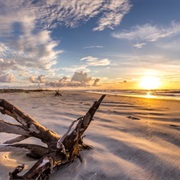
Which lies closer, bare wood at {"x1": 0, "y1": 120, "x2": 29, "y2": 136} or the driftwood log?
the driftwood log

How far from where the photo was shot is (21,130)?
2.75 meters

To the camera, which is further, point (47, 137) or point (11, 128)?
point (47, 137)

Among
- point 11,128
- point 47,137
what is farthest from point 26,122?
point 47,137

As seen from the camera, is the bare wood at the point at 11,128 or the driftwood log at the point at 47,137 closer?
the driftwood log at the point at 47,137

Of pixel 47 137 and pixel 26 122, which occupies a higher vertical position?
pixel 26 122

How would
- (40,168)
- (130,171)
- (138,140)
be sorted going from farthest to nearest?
(138,140) → (130,171) → (40,168)

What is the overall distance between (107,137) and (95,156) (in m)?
1.02

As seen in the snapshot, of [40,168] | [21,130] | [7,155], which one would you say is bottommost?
[7,155]

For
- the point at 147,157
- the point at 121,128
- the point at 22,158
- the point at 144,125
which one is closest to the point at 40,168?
the point at 22,158

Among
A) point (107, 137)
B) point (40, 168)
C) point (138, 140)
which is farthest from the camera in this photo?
point (107, 137)

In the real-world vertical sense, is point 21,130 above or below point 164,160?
above

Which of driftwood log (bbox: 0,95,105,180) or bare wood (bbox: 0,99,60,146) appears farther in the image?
bare wood (bbox: 0,99,60,146)

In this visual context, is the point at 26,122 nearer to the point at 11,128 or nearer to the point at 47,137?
the point at 11,128

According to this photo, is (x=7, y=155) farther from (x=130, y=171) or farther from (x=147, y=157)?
(x=147, y=157)
